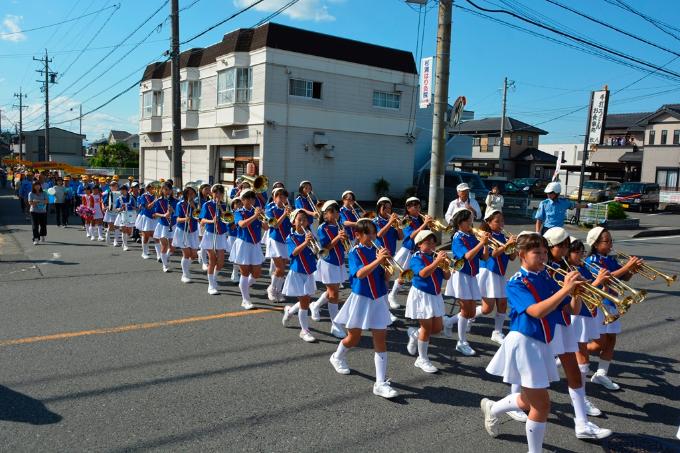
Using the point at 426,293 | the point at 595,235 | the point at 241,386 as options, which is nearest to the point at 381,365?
the point at 426,293

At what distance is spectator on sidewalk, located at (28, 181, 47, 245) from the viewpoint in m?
13.9

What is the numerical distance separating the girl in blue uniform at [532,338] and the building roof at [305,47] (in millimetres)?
22869

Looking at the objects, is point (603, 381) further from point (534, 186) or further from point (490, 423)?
point (534, 186)

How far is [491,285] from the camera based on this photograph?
21.7ft

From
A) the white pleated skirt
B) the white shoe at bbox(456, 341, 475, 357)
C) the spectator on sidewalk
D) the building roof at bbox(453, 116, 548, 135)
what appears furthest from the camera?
the building roof at bbox(453, 116, 548, 135)

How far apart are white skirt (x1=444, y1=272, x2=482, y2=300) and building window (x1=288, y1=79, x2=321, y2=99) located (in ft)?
68.0

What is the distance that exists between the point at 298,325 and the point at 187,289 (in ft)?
9.48

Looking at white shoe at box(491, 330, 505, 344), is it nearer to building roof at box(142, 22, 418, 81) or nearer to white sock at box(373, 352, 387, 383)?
white sock at box(373, 352, 387, 383)

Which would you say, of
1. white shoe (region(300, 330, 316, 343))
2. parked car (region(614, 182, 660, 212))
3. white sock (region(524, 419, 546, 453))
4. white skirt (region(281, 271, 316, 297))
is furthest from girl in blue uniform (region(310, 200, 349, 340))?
parked car (region(614, 182, 660, 212))

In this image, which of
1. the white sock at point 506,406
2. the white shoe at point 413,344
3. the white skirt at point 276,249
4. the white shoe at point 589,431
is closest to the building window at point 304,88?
the white skirt at point 276,249

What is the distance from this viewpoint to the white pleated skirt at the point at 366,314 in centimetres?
519

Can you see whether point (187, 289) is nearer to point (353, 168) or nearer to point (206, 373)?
point (206, 373)

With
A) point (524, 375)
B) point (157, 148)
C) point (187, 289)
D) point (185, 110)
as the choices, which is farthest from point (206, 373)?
point (157, 148)

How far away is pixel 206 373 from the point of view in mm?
5430
